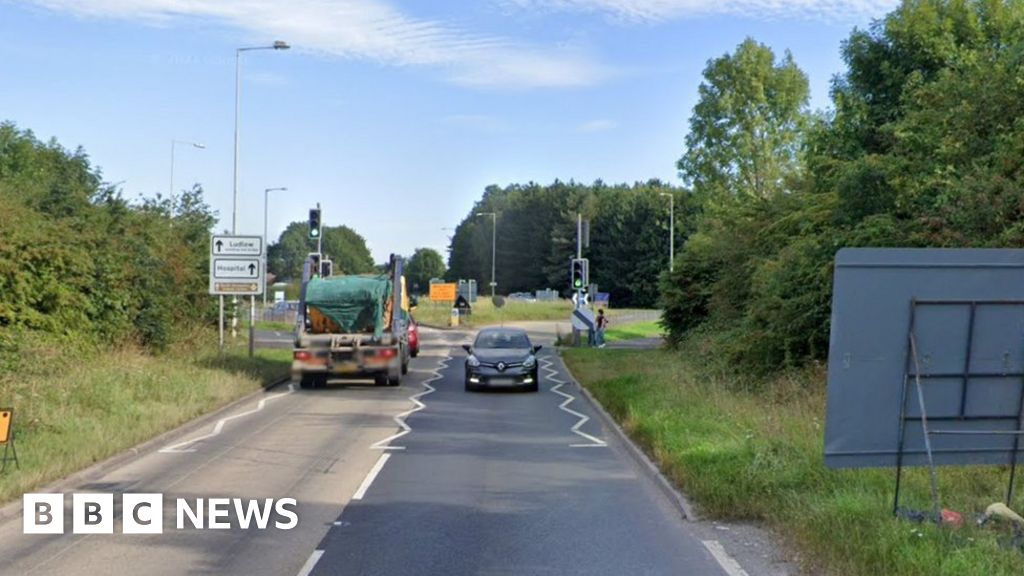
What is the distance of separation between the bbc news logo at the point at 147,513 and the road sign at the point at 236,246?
16.6 meters

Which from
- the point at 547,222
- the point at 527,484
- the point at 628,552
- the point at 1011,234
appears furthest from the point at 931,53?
the point at 547,222

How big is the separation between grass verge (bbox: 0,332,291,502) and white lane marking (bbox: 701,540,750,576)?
23.4 ft

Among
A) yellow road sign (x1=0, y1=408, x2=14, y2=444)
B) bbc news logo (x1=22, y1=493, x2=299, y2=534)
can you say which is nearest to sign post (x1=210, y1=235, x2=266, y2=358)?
yellow road sign (x1=0, y1=408, x2=14, y2=444)

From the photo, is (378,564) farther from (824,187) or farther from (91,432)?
(824,187)

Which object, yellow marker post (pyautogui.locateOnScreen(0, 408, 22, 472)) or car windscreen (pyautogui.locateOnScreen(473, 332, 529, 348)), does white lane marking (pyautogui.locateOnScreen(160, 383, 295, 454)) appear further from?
car windscreen (pyautogui.locateOnScreen(473, 332, 529, 348))

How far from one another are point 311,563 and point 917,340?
211 inches

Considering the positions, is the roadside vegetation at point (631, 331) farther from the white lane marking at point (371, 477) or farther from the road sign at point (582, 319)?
the white lane marking at point (371, 477)

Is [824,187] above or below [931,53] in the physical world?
below

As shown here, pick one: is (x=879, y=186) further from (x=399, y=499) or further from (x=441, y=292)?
(x=441, y=292)

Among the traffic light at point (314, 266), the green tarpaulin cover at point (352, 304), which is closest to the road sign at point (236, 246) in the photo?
the traffic light at point (314, 266)

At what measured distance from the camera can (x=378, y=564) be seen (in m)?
8.59

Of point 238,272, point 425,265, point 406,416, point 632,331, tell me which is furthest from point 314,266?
point 425,265

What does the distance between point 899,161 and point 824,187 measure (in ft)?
17.9

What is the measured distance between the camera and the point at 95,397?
17875mm
